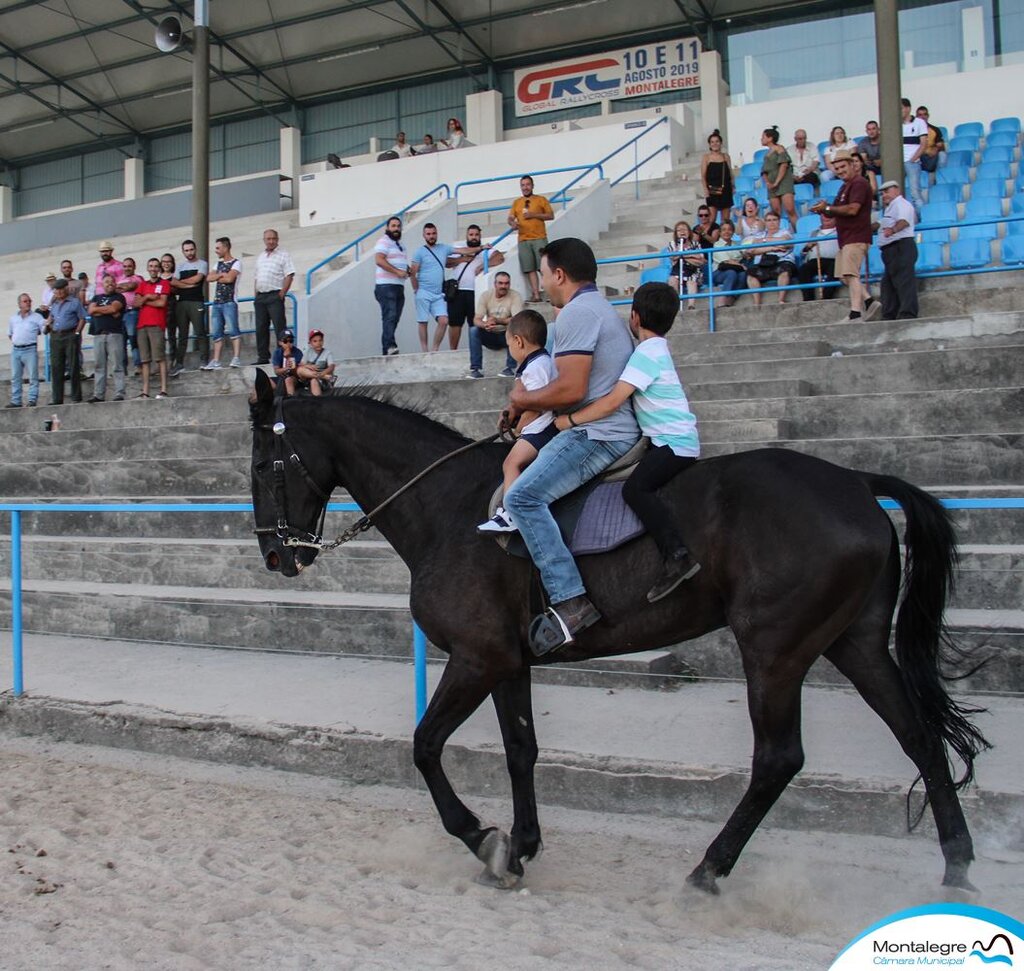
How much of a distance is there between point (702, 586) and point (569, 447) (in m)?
0.78

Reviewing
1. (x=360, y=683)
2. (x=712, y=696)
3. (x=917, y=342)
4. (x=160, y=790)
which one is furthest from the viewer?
(x=917, y=342)

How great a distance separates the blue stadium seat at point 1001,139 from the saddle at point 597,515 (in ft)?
52.5

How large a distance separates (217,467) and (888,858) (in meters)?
8.50

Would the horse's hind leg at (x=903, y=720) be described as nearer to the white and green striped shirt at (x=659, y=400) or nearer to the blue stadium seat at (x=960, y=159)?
the white and green striped shirt at (x=659, y=400)

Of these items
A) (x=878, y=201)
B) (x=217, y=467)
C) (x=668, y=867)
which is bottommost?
(x=668, y=867)

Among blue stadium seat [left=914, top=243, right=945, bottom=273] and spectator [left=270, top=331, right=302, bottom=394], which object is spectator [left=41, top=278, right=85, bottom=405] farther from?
blue stadium seat [left=914, top=243, right=945, bottom=273]

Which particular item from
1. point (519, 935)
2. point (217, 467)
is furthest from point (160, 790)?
point (217, 467)

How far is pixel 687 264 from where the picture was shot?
1414 cm

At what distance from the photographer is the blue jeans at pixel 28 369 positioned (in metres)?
15.4

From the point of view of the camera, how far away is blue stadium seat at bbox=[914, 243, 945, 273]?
13.6m

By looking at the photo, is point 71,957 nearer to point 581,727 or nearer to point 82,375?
point 581,727

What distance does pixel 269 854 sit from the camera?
472 centimetres

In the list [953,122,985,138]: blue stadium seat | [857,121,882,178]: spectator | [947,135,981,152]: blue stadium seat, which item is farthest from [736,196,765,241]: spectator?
[953,122,985,138]: blue stadium seat

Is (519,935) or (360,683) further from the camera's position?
(360,683)
